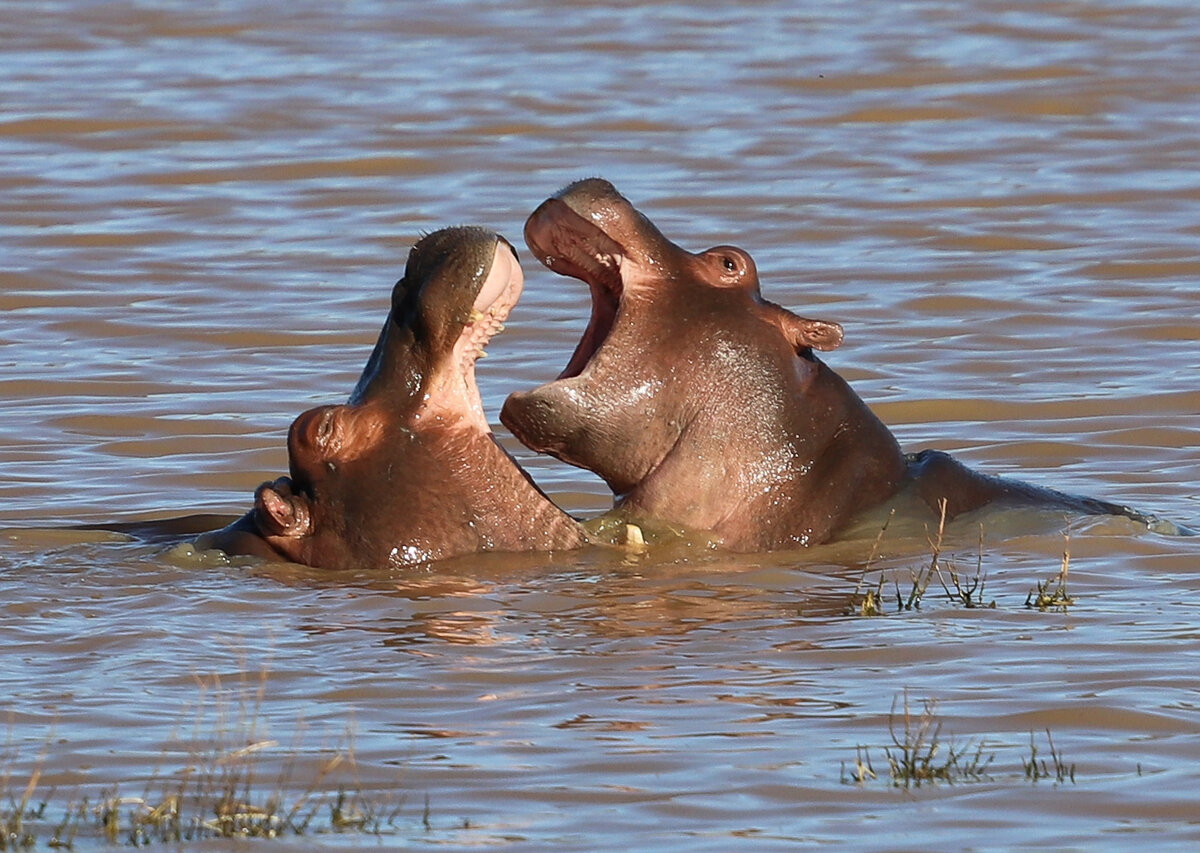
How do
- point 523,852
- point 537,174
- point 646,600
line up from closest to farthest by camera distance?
point 523,852
point 646,600
point 537,174

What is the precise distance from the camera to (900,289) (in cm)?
1353

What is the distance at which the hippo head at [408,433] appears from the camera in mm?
7391

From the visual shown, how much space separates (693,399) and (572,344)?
4480mm

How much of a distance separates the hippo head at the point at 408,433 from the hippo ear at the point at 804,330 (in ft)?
3.02

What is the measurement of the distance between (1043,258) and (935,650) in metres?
7.81

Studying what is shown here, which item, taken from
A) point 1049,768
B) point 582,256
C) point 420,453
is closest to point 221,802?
point 1049,768

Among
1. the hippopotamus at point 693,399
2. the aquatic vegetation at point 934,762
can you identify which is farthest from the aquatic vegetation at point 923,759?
the hippopotamus at point 693,399

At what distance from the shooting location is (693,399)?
7848 mm

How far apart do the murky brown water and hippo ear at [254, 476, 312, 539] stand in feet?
0.44

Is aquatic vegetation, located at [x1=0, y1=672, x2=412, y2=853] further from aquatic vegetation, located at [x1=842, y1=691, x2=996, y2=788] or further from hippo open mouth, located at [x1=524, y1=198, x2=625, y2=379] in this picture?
hippo open mouth, located at [x1=524, y1=198, x2=625, y2=379]

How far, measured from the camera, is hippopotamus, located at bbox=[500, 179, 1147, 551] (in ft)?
25.6

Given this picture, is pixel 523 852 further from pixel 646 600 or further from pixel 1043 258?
pixel 1043 258

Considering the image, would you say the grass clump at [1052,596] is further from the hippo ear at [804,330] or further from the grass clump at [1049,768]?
the grass clump at [1049,768]

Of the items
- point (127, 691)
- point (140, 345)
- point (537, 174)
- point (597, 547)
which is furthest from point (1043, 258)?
point (127, 691)
